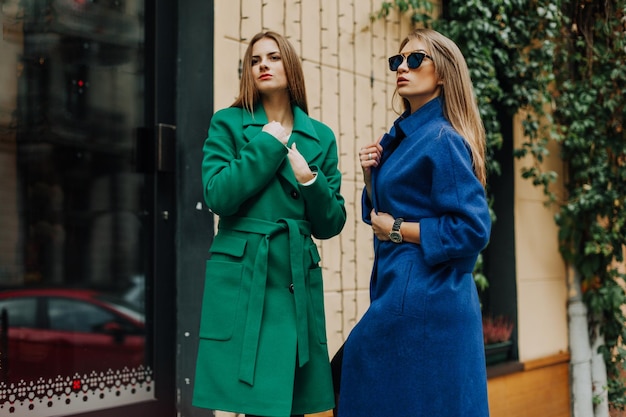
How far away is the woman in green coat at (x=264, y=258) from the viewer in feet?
8.76

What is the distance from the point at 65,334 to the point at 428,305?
167 centimetres

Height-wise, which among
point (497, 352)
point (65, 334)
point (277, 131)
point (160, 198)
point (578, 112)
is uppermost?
point (578, 112)

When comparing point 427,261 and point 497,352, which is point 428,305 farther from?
point 497,352

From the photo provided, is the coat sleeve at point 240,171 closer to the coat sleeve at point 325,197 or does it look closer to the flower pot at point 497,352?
the coat sleeve at point 325,197

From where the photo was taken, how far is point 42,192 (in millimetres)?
3348

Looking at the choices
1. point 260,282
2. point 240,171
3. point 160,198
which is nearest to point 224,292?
point 260,282

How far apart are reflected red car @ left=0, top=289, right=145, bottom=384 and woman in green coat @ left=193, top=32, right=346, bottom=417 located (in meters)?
0.91

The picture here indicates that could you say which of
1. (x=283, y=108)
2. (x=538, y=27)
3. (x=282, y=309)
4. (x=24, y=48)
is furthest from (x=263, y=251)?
(x=538, y=27)

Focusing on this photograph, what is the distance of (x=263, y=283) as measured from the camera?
2.70m

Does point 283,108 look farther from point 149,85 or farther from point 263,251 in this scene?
point 149,85

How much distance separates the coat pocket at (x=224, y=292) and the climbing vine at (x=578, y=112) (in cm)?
311

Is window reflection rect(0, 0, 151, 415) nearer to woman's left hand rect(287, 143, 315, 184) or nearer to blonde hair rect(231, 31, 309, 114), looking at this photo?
blonde hair rect(231, 31, 309, 114)

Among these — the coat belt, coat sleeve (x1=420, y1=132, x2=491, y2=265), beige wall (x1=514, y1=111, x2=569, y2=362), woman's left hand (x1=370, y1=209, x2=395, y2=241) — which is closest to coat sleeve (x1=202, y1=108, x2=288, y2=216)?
the coat belt

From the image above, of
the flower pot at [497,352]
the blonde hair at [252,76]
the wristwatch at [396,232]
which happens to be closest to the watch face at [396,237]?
the wristwatch at [396,232]
